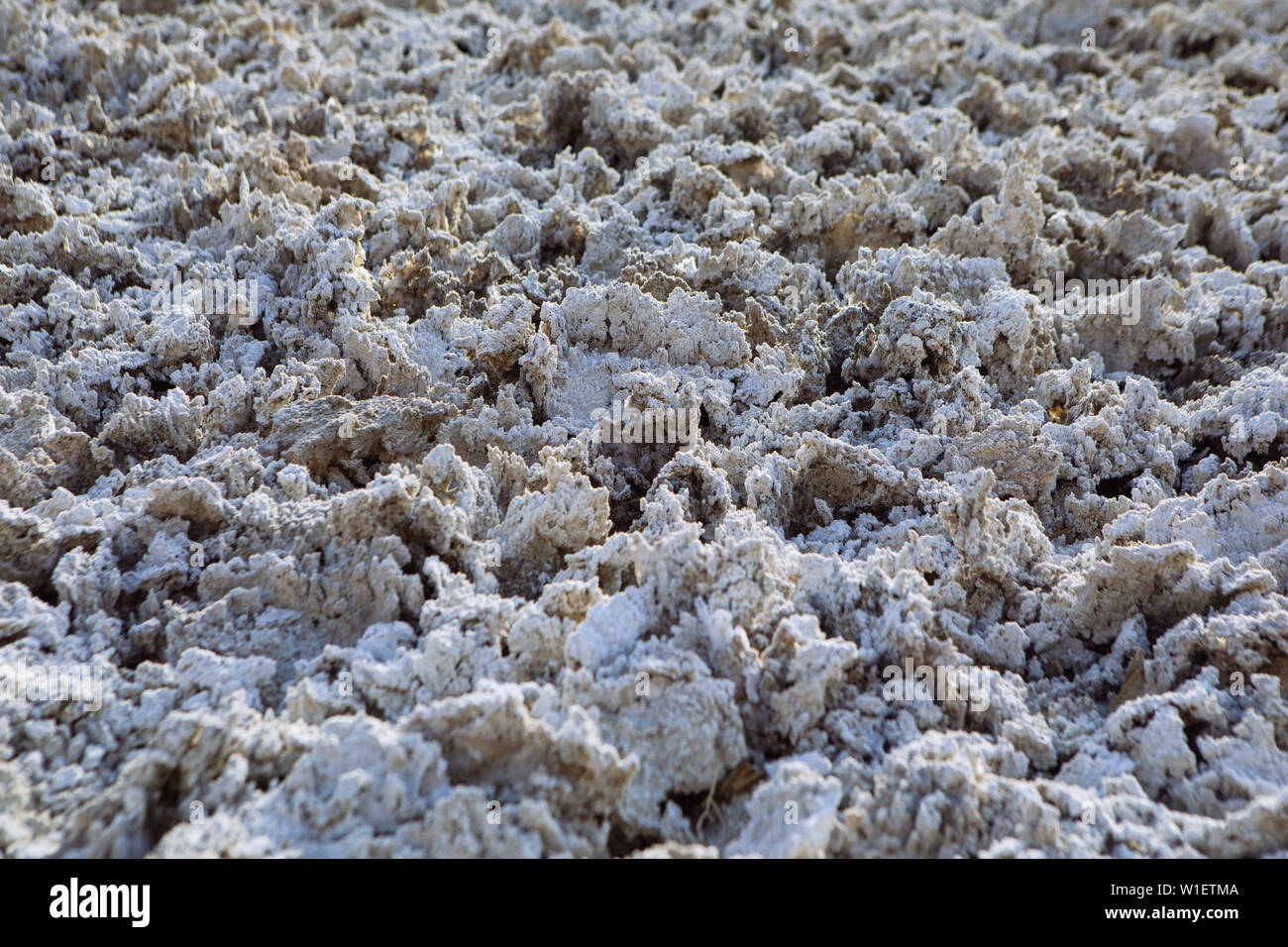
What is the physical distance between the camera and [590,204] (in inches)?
150

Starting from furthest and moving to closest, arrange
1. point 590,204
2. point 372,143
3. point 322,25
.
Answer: point 322,25 → point 372,143 → point 590,204

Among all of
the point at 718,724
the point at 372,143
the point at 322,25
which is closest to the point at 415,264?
the point at 372,143

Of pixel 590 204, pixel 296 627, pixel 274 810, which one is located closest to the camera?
pixel 274 810

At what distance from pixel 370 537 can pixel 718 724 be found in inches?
37.9

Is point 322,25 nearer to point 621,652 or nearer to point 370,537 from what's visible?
point 370,537

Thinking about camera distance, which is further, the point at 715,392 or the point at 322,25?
the point at 322,25

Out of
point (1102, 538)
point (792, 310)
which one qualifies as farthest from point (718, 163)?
point (1102, 538)

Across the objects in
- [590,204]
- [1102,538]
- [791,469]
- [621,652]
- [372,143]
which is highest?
[372,143]

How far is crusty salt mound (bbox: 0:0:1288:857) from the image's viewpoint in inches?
72.9

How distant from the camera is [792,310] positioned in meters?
3.36

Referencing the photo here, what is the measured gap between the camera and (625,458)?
2818 mm

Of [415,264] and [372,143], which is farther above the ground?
[372,143]

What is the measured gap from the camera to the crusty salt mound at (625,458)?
1.85m

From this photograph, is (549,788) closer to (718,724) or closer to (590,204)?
(718,724)
